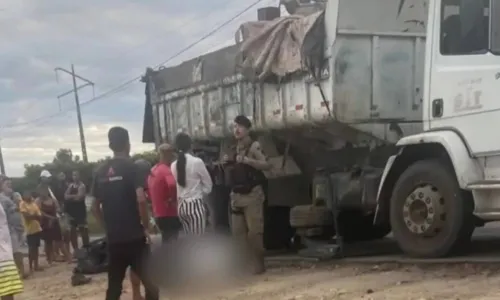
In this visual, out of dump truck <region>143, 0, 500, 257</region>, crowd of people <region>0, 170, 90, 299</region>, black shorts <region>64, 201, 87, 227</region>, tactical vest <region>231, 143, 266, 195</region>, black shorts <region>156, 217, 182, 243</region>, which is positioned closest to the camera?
dump truck <region>143, 0, 500, 257</region>

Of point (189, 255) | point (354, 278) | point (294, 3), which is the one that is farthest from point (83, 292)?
point (294, 3)

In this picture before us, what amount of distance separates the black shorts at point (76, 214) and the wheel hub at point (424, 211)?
8421 mm

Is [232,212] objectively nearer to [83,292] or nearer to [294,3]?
[83,292]

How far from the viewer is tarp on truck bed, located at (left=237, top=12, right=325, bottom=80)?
9.27 m

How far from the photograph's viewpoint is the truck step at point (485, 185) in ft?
25.1

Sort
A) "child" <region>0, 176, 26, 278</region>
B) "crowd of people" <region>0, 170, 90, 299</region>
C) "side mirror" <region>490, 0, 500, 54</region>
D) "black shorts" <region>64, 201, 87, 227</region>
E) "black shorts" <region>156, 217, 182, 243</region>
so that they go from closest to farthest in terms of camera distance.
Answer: "side mirror" <region>490, 0, 500, 54</region> → "black shorts" <region>156, 217, 182, 243</region> → "child" <region>0, 176, 26, 278</region> → "crowd of people" <region>0, 170, 90, 299</region> → "black shorts" <region>64, 201, 87, 227</region>

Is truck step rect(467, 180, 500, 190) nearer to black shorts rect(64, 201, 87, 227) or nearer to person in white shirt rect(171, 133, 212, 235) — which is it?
person in white shirt rect(171, 133, 212, 235)

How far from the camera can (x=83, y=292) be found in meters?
9.97

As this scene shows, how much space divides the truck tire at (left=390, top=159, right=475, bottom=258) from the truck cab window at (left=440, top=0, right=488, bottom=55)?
114 cm

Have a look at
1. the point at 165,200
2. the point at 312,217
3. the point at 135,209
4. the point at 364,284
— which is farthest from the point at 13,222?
the point at 364,284

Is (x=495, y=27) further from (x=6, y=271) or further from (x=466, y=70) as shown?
(x=6, y=271)

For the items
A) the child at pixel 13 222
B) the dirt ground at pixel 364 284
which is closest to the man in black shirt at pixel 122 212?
the dirt ground at pixel 364 284

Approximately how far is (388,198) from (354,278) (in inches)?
46.7

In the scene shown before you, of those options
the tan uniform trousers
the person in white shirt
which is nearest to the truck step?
the tan uniform trousers
